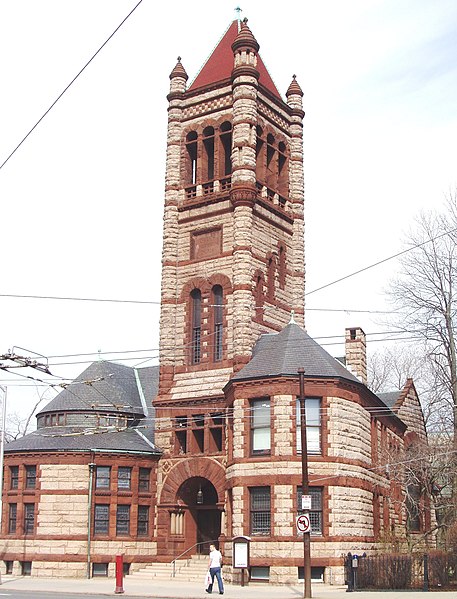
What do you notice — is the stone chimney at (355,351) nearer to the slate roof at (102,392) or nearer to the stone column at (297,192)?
the stone column at (297,192)

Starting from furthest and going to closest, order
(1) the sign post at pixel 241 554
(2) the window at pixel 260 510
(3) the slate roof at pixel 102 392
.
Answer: (3) the slate roof at pixel 102 392 < (2) the window at pixel 260 510 < (1) the sign post at pixel 241 554

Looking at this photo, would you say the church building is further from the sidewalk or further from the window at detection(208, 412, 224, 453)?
the sidewalk

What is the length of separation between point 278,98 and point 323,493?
23903 mm

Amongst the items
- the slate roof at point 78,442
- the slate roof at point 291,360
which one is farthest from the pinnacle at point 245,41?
the slate roof at point 78,442

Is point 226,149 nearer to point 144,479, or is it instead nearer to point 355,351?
point 355,351

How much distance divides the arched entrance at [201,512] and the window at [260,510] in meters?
6.01

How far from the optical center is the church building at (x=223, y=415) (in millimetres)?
34312

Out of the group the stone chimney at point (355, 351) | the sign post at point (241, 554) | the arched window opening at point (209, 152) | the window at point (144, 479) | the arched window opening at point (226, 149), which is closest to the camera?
the sign post at point (241, 554)

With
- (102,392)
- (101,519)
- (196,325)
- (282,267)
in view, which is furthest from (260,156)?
(101,519)

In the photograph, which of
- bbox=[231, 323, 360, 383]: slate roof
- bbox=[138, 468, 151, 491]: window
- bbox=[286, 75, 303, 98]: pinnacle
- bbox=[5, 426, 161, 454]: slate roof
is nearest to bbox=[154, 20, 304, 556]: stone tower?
bbox=[138, 468, 151, 491]: window

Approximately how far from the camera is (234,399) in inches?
1425

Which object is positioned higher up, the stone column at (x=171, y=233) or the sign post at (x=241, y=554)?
the stone column at (x=171, y=233)

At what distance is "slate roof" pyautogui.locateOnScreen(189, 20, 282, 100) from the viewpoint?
46.8 metres

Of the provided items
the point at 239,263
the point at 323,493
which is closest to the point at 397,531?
the point at 323,493
